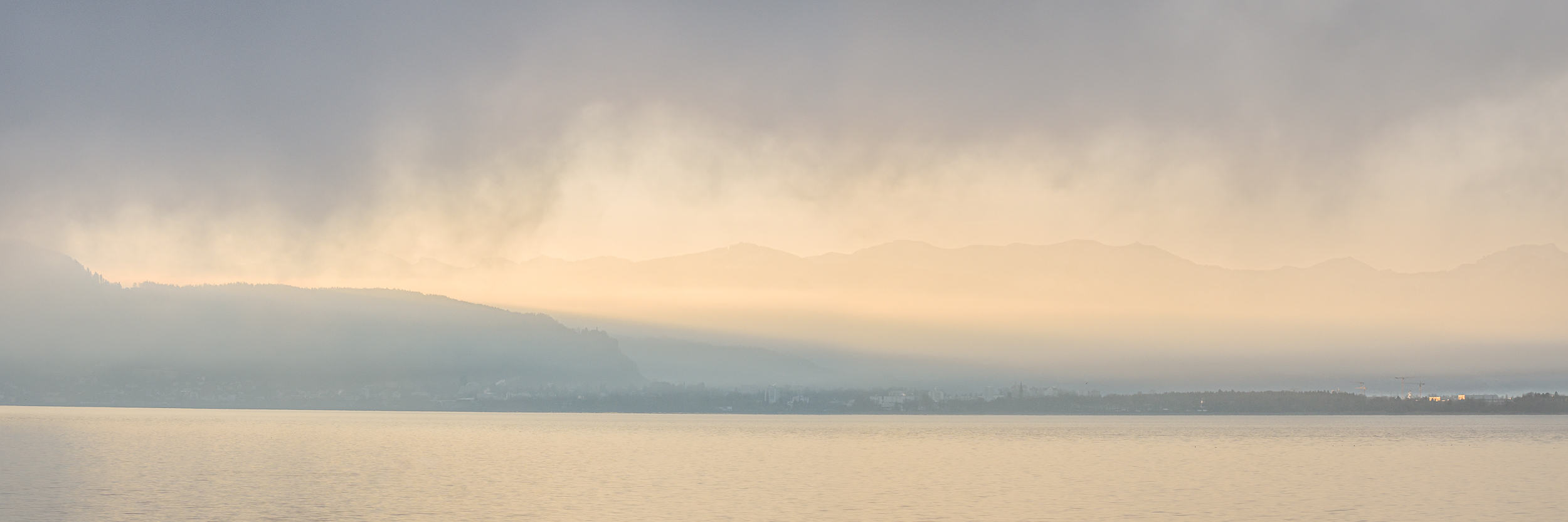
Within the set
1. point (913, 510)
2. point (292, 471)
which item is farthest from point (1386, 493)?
point (292, 471)

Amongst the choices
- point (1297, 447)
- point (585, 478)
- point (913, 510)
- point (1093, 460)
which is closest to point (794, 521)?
point (913, 510)

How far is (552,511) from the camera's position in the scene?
65.7 m

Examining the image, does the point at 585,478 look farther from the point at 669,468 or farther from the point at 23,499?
the point at 23,499

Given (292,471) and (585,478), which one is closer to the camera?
(585,478)

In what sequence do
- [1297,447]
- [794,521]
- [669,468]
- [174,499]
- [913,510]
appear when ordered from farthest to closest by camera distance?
[1297,447], [669,468], [174,499], [913,510], [794,521]

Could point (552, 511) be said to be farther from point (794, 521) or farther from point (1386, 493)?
point (1386, 493)

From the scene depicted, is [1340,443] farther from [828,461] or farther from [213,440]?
[213,440]

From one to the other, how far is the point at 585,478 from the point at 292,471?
1094 inches

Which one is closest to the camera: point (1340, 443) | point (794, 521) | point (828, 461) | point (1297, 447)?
point (794, 521)

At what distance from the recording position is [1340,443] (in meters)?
187

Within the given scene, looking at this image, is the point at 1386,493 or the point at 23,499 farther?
the point at 1386,493

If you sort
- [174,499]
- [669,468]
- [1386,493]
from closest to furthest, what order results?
1. [174,499]
2. [1386,493]
3. [669,468]

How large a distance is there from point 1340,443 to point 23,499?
593 ft

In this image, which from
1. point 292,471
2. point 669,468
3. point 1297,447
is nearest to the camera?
point 292,471
